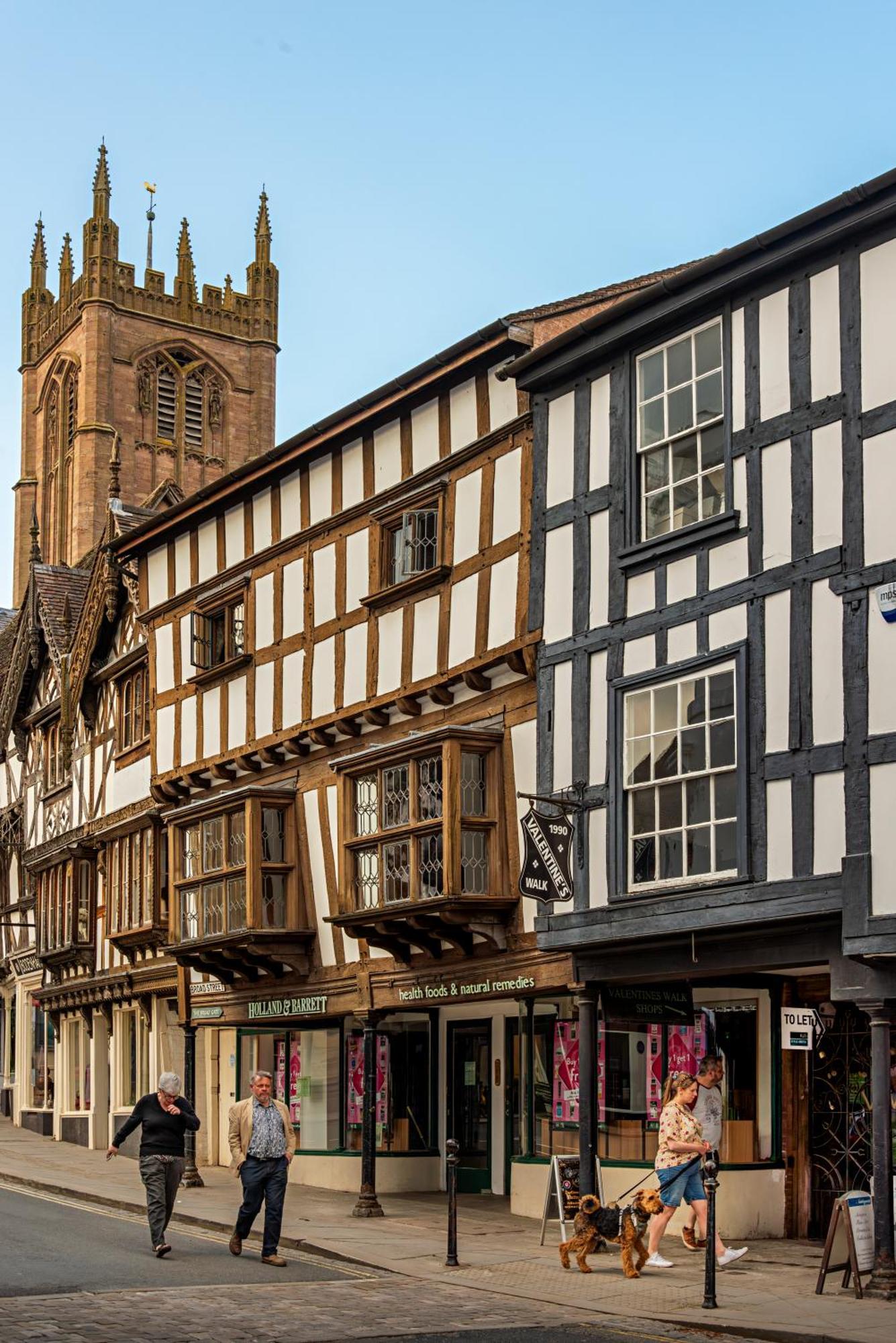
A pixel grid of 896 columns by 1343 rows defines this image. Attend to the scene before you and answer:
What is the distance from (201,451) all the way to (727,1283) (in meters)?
65.8

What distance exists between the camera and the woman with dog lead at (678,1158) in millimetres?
14484

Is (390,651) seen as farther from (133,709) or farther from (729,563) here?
(133,709)

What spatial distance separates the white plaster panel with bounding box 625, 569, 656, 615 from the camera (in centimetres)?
1622

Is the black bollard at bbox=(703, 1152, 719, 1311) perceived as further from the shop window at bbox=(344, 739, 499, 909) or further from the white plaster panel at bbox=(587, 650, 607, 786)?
the shop window at bbox=(344, 739, 499, 909)

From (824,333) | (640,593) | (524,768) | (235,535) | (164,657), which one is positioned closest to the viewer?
(824,333)

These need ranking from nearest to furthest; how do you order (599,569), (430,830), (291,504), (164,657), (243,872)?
1. (599,569)
2. (430,830)
3. (243,872)
4. (291,504)
5. (164,657)

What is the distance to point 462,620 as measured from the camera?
1911 centimetres

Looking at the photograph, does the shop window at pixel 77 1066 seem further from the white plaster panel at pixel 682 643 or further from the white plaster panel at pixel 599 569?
the white plaster panel at pixel 682 643

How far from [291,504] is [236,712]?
9.54 feet

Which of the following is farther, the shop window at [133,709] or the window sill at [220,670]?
the shop window at [133,709]

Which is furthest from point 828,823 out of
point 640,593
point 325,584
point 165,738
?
point 165,738

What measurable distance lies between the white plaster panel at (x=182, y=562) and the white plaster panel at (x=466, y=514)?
7.13 m

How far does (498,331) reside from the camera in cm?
1869

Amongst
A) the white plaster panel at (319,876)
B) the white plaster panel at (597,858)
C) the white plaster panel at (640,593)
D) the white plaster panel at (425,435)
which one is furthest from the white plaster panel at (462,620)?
the white plaster panel at (319,876)
